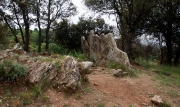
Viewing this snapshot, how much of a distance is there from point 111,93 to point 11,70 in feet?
8.62

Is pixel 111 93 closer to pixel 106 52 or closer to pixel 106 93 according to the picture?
pixel 106 93

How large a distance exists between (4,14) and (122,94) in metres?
13.7

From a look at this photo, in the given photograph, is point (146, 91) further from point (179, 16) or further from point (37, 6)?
point (37, 6)

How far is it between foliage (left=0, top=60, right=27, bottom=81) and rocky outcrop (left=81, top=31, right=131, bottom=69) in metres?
4.63

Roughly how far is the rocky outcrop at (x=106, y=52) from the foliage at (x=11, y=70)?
4.63 m

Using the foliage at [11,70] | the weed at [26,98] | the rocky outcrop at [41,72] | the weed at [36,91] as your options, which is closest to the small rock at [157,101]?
the rocky outcrop at [41,72]

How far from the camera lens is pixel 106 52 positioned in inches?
413

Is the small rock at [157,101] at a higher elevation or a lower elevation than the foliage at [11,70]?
lower

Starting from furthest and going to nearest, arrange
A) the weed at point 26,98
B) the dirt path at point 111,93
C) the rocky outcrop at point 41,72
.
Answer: the rocky outcrop at point 41,72
the dirt path at point 111,93
the weed at point 26,98

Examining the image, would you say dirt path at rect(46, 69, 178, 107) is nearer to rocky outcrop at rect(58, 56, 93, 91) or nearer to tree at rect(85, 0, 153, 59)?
rocky outcrop at rect(58, 56, 93, 91)

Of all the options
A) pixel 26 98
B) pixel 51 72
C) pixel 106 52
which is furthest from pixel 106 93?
pixel 106 52

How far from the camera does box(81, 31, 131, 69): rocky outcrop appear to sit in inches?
381

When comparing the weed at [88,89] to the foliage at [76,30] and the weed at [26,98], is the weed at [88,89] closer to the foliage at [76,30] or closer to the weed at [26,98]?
the weed at [26,98]

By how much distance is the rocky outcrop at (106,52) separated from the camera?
9.69 metres
